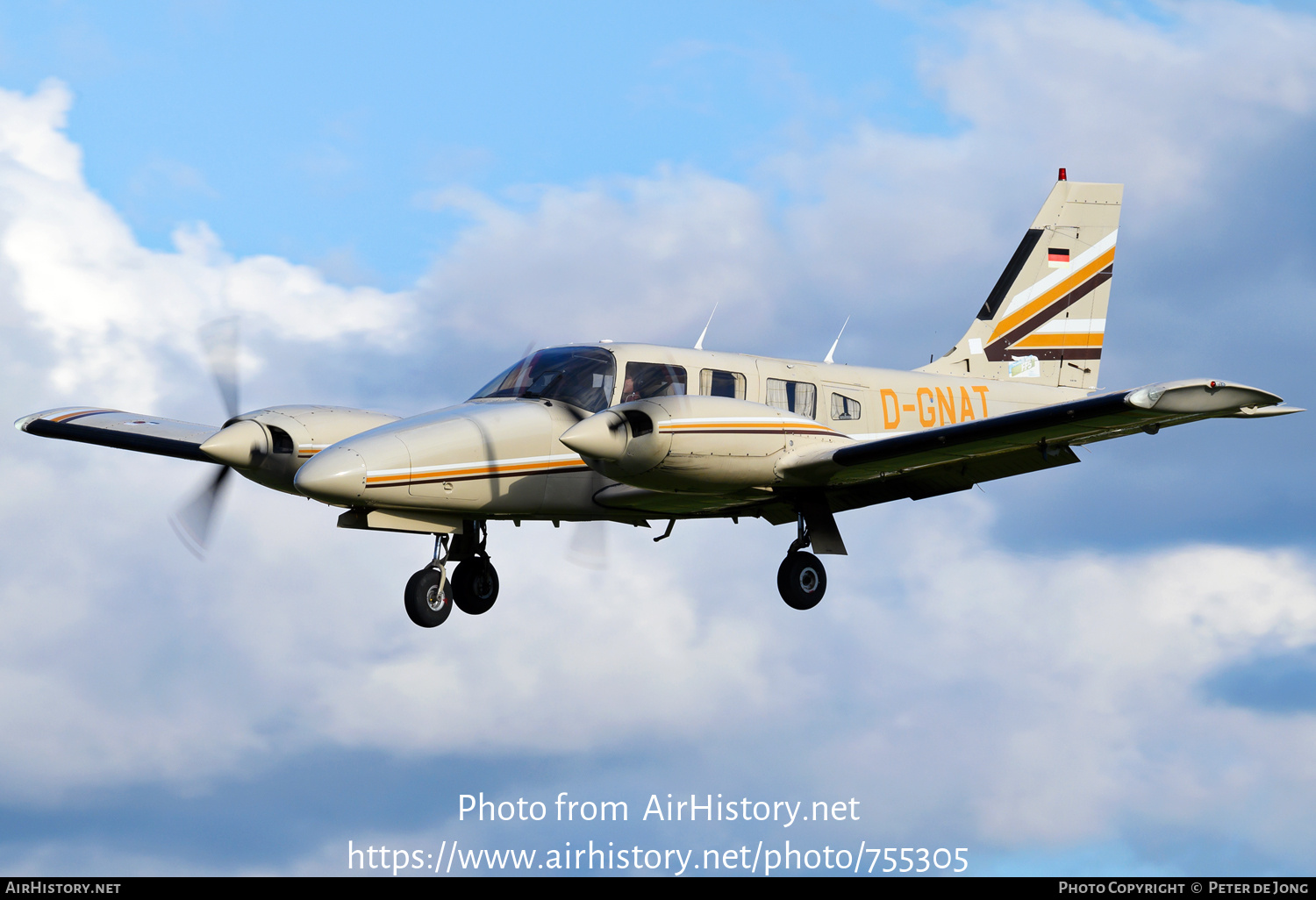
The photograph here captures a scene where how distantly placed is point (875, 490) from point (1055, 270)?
6.49m

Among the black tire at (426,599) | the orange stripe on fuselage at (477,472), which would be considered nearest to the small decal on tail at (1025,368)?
the orange stripe on fuselage at (477,472)

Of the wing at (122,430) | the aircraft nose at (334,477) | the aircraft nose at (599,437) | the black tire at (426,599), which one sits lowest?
the black tire at (426,599)

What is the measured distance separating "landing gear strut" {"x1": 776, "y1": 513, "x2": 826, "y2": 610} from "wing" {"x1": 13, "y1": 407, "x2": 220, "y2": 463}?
7748 mm

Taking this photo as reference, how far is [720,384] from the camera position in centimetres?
1625

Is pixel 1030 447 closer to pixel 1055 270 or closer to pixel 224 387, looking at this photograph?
pixel 1055 270

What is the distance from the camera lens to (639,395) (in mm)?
15602

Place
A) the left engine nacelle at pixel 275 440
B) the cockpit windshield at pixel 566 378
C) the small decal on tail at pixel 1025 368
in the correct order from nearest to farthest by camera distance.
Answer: the cockpit windshield at pixel 566 378 → the left engine nacelle at pixel 275 440 → the small decal on tail at pixel 1025 368

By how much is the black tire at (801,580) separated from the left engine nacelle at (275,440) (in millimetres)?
5569

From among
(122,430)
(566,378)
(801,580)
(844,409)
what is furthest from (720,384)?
(122,430)

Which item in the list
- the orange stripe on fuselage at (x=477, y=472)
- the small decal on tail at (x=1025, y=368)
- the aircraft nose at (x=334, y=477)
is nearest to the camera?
the aircraft nose at (x=334, y=477)

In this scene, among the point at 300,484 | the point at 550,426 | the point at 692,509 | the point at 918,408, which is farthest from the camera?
the point at 918,408

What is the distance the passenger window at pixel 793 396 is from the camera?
16.8 m

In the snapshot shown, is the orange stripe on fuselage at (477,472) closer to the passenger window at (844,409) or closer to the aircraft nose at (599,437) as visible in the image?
the aircraft nose at (599,437)

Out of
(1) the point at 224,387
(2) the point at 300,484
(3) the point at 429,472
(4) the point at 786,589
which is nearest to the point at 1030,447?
(4) the point at 786,589
